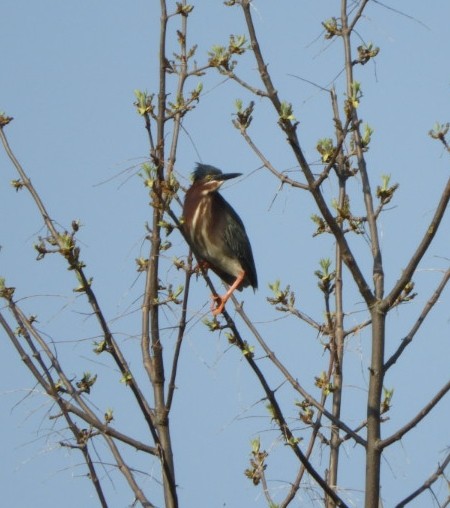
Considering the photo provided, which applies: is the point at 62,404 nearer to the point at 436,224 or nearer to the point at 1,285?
the point at 1,285

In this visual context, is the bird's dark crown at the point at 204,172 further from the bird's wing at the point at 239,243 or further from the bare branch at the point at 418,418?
the bare branch at the point at 418,418

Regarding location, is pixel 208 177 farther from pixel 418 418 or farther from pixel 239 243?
pixel 418 418

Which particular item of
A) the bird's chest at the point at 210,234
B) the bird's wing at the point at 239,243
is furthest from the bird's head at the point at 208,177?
the bird's wing at the point at 239,243

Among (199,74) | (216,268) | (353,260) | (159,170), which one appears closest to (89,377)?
(159,170)

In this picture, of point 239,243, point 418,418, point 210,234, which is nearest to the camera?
point 418,418

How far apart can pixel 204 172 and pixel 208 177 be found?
0.10 metres

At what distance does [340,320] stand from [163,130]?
3.52ft

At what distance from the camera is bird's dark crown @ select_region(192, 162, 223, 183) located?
6.31 meters

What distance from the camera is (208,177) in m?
6.29

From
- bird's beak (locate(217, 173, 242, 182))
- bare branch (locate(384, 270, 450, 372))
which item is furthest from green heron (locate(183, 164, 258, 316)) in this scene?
bare branch (locate(384, 270, 450, 372))

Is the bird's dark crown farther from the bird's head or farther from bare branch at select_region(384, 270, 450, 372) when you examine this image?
bare branch at select_region(384, 270, 450, 372)

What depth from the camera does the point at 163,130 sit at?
3.54 meters

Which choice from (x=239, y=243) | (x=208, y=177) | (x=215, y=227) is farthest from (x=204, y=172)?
(x=239, y=243)

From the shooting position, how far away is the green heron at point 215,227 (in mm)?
6203
